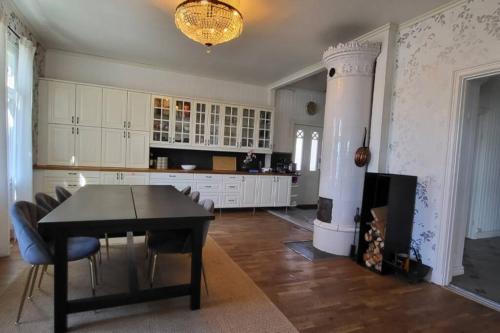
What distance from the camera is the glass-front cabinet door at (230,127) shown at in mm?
5645

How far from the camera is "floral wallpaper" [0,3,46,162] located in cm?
312

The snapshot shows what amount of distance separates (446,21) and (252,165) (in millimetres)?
4140

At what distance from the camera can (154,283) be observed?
2502 millimetres

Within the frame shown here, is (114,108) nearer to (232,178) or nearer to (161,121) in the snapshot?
(161,121)

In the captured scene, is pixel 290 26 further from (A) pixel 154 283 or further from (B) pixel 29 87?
(B) pixel 29 87

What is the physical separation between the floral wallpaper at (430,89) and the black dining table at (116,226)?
7.42 feet

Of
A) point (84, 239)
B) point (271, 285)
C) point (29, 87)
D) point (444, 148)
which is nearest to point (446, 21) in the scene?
point (444, 148)

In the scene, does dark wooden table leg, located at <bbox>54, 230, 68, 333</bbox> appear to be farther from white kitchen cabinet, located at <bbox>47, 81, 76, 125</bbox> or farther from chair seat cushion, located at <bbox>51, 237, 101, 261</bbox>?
white kitchen cabinet, located at <bbox>47, 81, 76, 125</bbox>

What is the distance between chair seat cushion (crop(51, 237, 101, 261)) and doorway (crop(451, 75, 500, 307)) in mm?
3294

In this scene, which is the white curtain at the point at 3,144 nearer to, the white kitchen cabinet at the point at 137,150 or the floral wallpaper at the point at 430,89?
the white kitchen cabinet at the point at 137,150

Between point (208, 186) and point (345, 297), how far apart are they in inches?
131

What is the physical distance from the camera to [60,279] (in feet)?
5.95

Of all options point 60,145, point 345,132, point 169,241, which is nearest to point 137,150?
point 60,145

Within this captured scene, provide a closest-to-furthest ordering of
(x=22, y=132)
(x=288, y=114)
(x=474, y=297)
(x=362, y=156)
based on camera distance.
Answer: (x=474, y=297) < (x=362, y=156) < (x=22, y=132) < (x=288, y=114)
